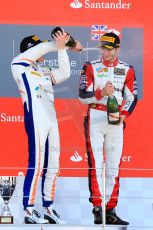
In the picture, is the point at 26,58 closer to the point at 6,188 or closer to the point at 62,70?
the point at 62,70

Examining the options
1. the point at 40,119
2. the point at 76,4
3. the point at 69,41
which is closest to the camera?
the point at 40,119

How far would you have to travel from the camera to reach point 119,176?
615 centimetres

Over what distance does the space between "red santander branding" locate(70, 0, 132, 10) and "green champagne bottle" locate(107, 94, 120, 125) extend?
64cm

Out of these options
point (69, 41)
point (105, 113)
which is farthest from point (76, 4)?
point (105, 113)

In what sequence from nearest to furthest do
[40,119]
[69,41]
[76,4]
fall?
1. [40,119]
2. [69,41]
3. [76,4]

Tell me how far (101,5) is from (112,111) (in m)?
0.73

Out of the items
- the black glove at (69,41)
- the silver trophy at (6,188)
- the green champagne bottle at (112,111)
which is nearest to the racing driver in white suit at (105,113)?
the green champagne bottle at (112,111)

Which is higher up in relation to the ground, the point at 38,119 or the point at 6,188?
the point at 38,119

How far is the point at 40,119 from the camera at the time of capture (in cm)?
595

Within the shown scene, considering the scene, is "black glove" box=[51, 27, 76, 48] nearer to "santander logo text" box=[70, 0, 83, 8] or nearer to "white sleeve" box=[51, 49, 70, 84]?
"white sleeve" box=[51, 49, 70, 84]

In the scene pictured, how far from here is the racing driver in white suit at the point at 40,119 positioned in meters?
5.92

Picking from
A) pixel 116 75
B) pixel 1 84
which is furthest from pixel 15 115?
pixel 116 75

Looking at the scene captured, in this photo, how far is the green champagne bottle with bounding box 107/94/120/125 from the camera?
19.5 ft

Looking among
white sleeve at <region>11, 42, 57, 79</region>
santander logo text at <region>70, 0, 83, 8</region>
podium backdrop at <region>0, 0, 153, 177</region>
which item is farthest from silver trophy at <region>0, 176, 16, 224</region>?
santander logo text at <region>70, 0, 83, 8</region>
